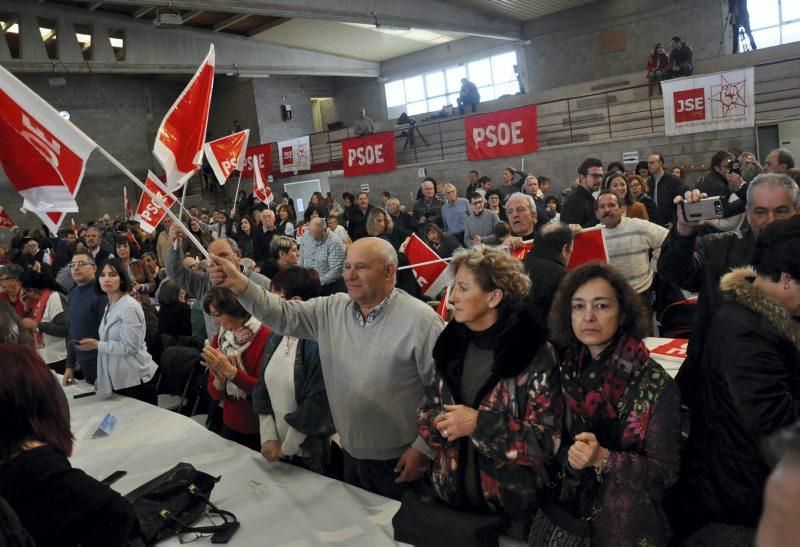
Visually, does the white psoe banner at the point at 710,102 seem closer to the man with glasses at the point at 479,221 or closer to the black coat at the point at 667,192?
the black coat at the point at 667,192

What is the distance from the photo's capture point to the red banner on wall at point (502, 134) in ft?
45.3

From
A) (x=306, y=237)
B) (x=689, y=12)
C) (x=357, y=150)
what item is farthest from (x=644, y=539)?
(x=689, y=12)

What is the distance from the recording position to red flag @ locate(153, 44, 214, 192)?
3.62 metres

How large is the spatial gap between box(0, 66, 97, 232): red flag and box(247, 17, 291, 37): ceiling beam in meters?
17.1

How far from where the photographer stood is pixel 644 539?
1829 millimetres

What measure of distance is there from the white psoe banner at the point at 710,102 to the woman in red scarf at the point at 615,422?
10453mm

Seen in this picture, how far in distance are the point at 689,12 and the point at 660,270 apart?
17769mm

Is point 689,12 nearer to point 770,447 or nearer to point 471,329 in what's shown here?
point 471,329

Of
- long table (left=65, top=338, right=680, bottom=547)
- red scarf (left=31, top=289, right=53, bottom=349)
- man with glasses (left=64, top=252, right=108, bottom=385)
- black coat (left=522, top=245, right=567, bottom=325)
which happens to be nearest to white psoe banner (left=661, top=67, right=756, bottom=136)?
long table (left=65, top=338, right=680, bottom=547)

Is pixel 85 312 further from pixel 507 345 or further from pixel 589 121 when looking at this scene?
pixel 589 121

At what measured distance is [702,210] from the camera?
2707mm

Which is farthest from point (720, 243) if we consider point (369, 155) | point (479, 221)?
point (369, 155)

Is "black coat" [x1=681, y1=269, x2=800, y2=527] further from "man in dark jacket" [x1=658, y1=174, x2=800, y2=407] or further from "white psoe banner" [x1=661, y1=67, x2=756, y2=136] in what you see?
"white psoe banner" [x1=661, y1=67, x2=756, y2=136]

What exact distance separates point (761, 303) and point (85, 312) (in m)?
4.26
